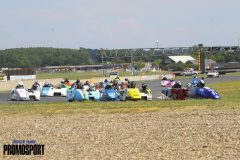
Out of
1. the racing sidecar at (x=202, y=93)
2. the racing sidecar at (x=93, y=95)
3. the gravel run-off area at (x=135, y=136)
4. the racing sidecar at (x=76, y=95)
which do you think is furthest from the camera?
the racing sidecar at (x=93, y=95)

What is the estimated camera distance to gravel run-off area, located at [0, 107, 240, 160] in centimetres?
1241

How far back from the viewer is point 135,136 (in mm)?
14984

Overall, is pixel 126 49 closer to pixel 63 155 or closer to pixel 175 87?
pixel 175 87

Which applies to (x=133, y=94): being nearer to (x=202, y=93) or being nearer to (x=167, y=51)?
(x=202, y=93)

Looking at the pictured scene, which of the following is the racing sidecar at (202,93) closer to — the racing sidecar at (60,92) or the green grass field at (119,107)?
the green grass field at (119,107)

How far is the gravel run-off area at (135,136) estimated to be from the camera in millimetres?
12414

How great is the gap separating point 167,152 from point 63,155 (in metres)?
2.42

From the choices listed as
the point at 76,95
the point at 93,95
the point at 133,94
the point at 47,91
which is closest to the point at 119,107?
the point at 133,94

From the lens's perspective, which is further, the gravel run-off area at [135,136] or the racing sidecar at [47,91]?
the racing sidecar at [47,91]

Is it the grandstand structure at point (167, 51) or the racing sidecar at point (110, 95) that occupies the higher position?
the grandstand structure at point (167, 51)

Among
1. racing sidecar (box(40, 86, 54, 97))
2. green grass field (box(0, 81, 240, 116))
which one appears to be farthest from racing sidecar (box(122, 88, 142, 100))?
racing sidecar (box(40, 86, 54, 97))

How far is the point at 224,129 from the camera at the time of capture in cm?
1515

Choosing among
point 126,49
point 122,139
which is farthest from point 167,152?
point 126,49

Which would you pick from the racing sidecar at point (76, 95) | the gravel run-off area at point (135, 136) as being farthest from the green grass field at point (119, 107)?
the racing sidecar at point (76, 95)
